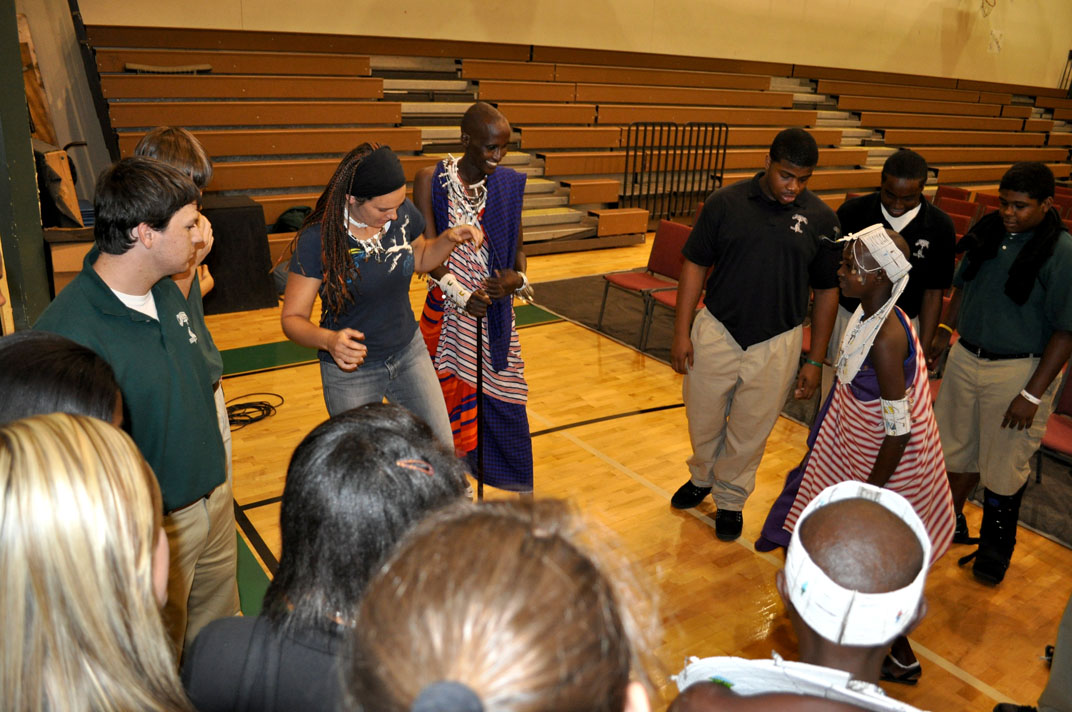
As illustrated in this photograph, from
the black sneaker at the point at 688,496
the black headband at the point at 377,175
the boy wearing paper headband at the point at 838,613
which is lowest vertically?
the black sneaker at the point at 688,496

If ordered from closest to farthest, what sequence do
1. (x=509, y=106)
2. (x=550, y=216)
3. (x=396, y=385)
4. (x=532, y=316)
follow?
1. (x=396, y=385)
2. (x=532, y=316)
3. (x=550, y=216)
4. (x=509, y=106)

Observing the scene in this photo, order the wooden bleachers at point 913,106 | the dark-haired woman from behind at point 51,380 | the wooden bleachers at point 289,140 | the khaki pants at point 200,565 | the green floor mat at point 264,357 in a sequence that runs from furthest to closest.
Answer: the wooden bleachers at point 913,106
the wooden bleachers at point 289,140
the green floor mat at point 264,357
the khaki pants at point 200,565
the dark-haired woman from behind at point 51,380

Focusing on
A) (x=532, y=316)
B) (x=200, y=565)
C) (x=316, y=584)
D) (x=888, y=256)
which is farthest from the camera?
(x=532, y=316)

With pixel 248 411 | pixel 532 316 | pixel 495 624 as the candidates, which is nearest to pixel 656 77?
pixel 532 316

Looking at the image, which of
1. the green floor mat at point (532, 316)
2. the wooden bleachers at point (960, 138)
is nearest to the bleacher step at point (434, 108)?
the green floor mat at point (532, 316)

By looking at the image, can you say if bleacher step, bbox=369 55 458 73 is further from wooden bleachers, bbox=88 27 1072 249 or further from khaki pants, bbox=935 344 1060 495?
khaki pants, bbox=935 344 1060 495

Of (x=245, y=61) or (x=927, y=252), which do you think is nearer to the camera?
(x=927, y=252)

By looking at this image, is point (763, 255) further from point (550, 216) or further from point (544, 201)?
point (544, 201)

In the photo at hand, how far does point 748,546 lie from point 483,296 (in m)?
1.62

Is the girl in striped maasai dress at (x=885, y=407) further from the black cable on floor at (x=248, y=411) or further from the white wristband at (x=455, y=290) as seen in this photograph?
the black cable on floor at (x=248, y=411)

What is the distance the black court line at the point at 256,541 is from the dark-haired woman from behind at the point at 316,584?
2.07m

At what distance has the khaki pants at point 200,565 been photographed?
6.40 feet

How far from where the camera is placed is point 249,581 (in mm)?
2973

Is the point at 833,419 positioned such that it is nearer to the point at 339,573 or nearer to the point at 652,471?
the point at 652,471
